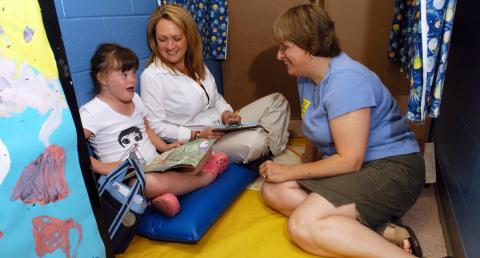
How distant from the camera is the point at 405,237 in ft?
4.11

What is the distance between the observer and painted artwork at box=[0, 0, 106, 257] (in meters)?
0.72

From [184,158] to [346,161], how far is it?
614 millimetres

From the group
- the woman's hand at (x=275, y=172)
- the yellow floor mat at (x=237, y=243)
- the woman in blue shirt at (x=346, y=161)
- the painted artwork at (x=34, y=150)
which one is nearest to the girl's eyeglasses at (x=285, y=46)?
the woman in blue shirt at (x=346, y=161)

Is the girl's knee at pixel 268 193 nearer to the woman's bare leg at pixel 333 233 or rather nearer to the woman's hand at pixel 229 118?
the woman's bare leg at pixel 333 233

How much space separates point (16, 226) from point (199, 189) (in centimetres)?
86

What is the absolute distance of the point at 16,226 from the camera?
2.42ft

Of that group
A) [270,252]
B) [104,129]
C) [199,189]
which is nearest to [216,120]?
[199,189]

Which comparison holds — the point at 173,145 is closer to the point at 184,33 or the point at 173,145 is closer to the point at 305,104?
the point at 184,33

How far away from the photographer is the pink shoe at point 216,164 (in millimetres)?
1639

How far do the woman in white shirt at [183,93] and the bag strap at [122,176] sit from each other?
20.9 inches

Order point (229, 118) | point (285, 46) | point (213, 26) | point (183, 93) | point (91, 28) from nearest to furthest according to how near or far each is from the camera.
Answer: point (285, 46)
point (91, 28)
point (183, 93)
point (229, 118)
point (213, 26)

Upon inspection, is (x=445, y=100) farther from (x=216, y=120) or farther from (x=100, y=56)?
(x=100, y=56)

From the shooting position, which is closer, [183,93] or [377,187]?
[377,187]

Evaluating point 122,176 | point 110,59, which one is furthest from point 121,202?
point 110,59
